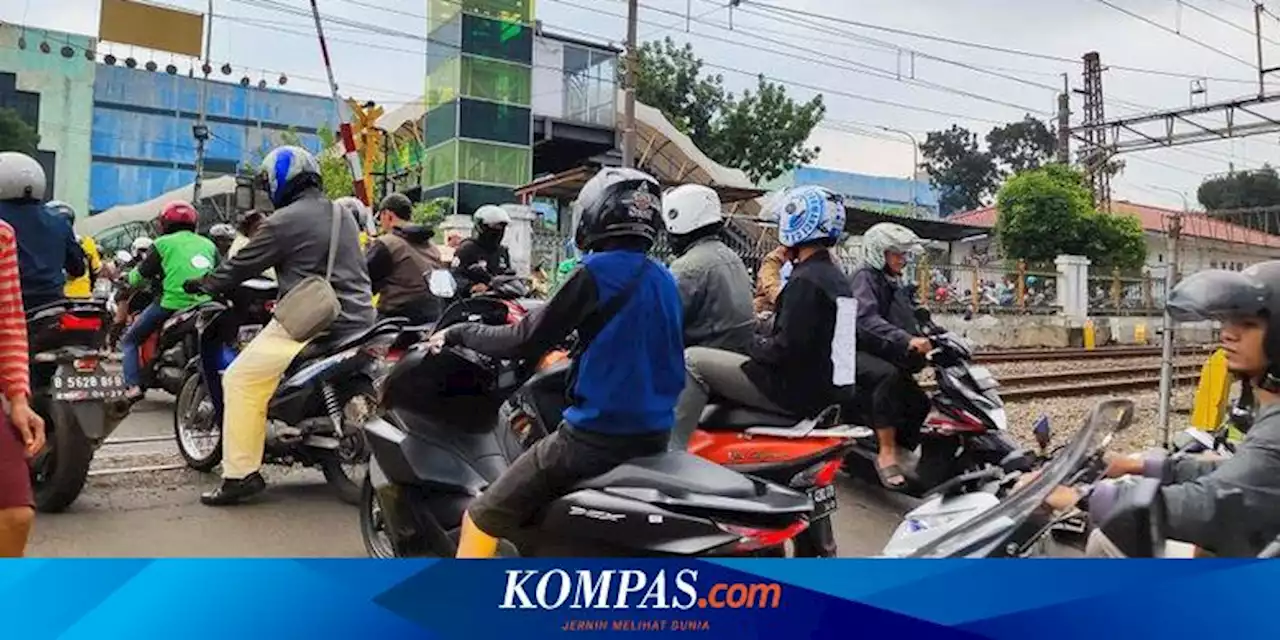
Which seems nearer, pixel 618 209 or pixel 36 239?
pixel 618 209

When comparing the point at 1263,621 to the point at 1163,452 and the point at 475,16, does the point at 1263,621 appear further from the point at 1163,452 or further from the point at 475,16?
the point at 475,16

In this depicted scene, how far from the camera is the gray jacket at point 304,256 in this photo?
4.08 metres

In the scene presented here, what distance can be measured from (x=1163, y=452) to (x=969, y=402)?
7.83ft

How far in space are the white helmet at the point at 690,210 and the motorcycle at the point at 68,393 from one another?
2089 mm

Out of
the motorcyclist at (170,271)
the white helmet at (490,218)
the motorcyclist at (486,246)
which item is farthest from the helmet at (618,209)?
the white helmet at (490,218)

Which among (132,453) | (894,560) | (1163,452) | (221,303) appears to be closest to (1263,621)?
(1163,452)

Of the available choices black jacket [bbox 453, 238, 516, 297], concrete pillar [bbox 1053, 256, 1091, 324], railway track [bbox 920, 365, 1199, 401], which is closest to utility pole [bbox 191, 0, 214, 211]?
black jacket [bbox 453, 238, 516, 297]

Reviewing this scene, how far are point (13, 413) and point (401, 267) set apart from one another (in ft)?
10.7

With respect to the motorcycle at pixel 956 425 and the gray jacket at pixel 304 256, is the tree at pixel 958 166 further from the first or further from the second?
the gray jacket at pixel 304 256

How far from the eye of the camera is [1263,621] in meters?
2.28

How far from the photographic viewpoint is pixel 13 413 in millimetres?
2346

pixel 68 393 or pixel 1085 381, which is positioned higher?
pixel 1085 381

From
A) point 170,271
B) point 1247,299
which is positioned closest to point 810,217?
point 1247,299

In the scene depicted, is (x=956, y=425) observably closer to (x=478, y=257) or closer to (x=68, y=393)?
(x=478, y=257)
